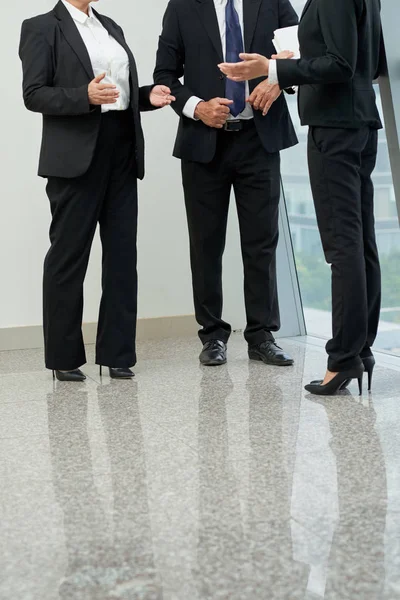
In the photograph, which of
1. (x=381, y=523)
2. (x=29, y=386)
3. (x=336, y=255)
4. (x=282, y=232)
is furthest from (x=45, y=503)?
(x=282, y=232)

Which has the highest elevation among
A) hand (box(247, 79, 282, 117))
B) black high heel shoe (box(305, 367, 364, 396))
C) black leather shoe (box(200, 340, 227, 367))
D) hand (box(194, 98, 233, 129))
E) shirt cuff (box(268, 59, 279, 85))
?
shirt cuff (box(268, 59, 279, 85))

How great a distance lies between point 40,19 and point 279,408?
1701mm

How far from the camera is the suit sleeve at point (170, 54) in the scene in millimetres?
3445

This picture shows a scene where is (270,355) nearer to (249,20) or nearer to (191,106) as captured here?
(191,106)

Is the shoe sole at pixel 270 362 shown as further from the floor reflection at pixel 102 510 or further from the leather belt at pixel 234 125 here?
the leather belt at pixel 234 125

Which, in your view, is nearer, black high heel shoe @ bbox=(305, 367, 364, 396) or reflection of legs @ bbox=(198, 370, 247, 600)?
reflection of legs @ bbox=(198, 370, 247, 600)

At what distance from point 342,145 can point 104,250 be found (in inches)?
43.9

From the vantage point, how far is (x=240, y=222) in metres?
3.52

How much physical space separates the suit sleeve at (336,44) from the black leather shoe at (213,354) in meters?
1.35

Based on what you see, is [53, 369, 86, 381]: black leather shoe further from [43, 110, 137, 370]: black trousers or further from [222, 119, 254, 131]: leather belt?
[222, 119, 254, 131]: leather belt

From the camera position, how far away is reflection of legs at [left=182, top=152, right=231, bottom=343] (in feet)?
11.3

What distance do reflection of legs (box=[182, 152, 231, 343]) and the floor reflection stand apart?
92 cm

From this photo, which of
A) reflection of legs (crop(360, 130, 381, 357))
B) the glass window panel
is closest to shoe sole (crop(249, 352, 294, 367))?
the glass window panel

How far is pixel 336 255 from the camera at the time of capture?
8.40ft
